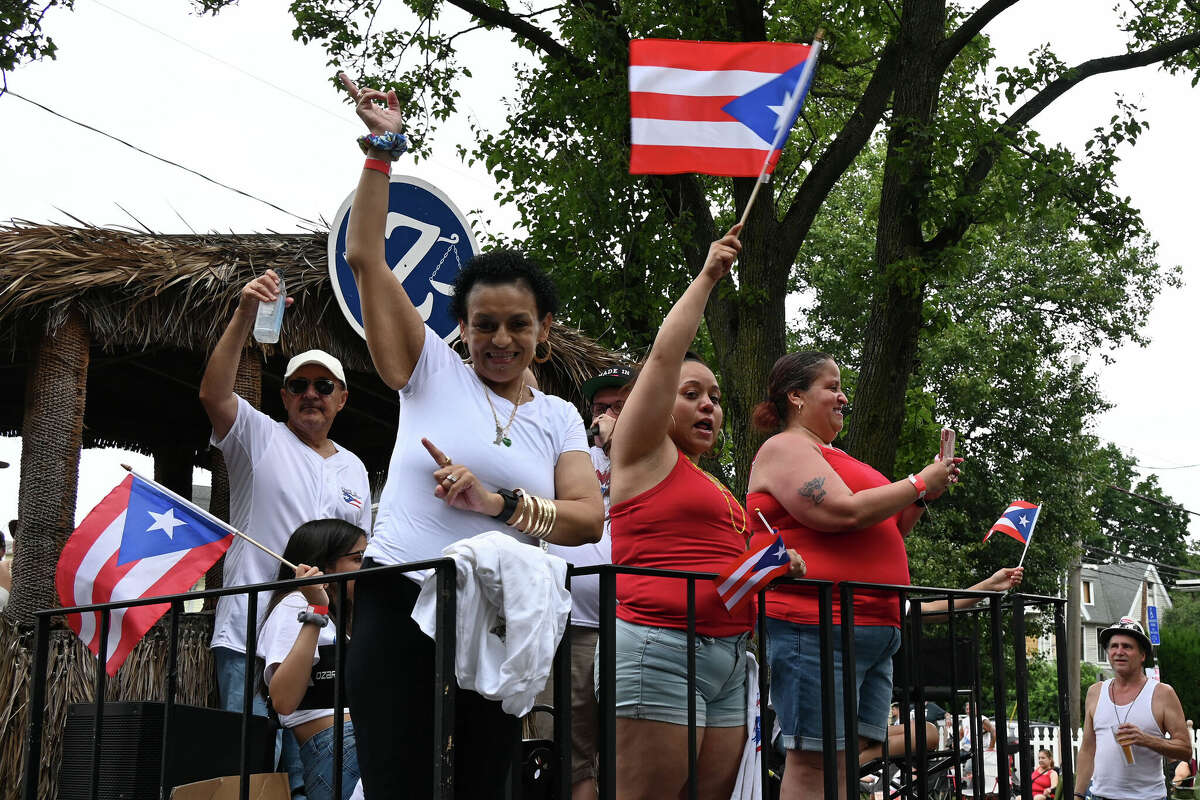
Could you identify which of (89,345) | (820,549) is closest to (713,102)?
(820,549)

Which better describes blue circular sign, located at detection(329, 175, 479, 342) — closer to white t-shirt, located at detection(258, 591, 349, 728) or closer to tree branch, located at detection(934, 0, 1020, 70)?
white t-shirt, located at detection(258, 591, 349, 728)

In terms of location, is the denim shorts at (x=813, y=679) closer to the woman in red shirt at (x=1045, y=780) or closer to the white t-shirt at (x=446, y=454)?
the white t-shirt at (x=446, y=454)

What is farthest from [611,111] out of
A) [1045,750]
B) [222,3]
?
[1045,750]

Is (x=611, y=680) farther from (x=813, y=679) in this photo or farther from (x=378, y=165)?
(x=378, y=165)

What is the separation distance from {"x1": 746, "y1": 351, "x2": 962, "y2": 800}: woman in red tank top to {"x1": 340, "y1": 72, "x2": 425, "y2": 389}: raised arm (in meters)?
1.60

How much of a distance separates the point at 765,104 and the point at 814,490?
1.63 m

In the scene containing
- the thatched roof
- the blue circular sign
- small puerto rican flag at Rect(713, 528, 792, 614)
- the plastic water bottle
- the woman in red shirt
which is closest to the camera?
small puerto rican flag at Rect(713, 528, 792, 614)

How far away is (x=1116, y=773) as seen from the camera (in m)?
8.47

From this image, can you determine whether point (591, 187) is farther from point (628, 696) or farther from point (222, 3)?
point (628, 696)

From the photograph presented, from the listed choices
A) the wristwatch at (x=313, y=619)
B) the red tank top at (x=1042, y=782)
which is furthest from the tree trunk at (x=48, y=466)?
the red tank top at (x=1042, y=782)

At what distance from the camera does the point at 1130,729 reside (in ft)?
27.2

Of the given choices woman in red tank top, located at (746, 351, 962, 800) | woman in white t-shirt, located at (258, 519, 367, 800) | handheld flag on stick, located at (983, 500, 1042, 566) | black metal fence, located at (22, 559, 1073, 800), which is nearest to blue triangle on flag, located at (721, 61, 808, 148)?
woman in red tank top, located at (746, 351, 962, 800)

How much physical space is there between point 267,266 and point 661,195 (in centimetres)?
639

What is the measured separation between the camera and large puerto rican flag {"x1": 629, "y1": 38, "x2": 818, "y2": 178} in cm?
468
